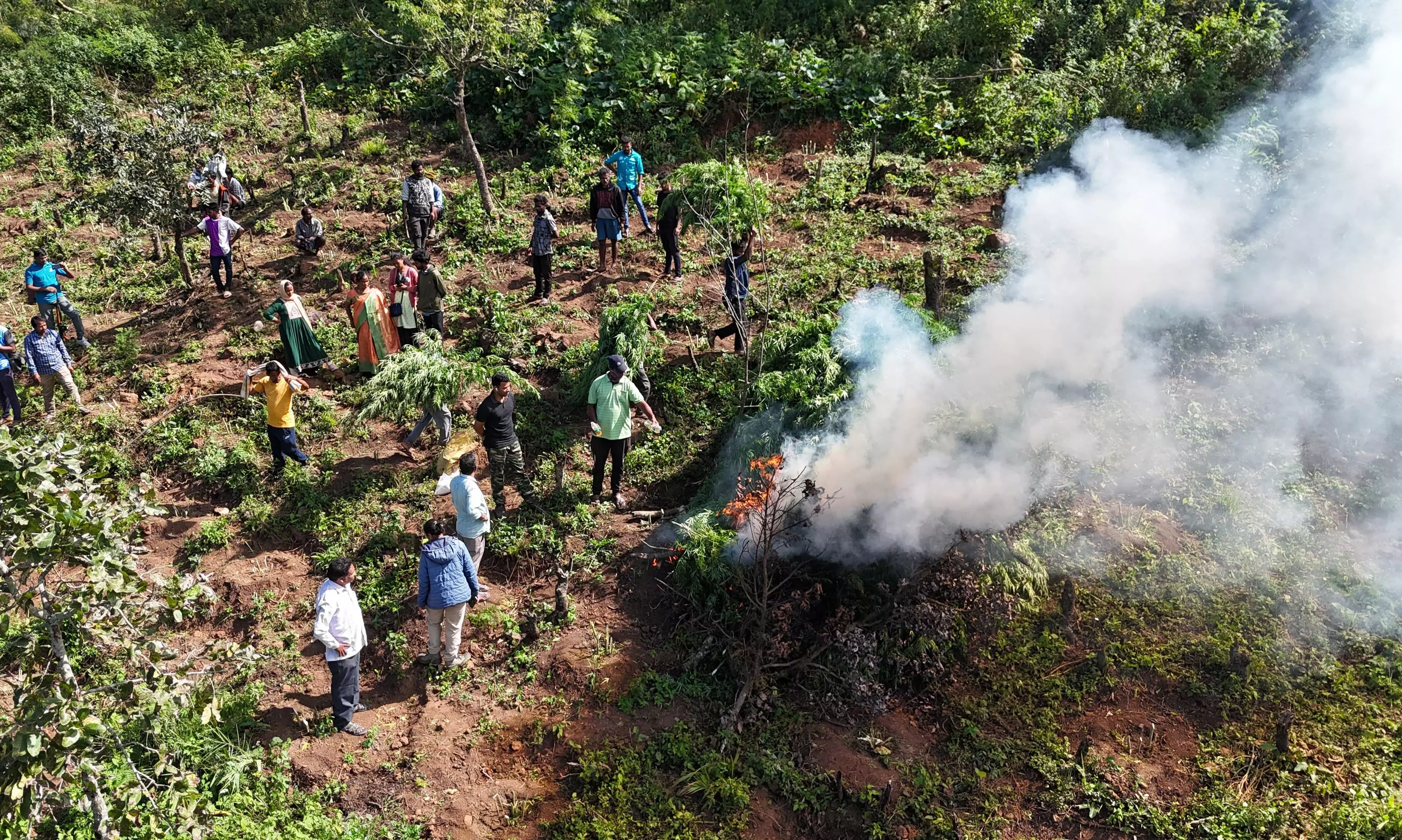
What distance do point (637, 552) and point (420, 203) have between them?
5.83m

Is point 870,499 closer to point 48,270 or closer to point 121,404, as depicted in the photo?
point 121,404

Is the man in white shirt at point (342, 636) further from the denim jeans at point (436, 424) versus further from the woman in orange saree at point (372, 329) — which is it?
the woman in orange saree at point (372, 329)

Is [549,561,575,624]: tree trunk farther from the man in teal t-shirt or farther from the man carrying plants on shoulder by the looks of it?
the man in teal t-shirt

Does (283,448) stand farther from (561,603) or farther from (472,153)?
(472,153)

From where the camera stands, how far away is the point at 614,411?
8.22 metres

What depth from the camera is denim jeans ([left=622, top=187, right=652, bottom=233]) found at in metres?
12.0

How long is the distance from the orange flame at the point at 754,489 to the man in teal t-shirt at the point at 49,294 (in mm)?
7736

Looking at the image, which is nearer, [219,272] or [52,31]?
[219,272]

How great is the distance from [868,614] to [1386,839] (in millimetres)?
3449

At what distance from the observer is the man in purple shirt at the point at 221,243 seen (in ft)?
37.0

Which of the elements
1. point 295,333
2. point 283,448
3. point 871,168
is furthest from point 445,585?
point 871,168

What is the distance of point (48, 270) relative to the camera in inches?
416

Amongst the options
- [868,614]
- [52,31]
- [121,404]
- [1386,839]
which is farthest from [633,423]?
[52,31]

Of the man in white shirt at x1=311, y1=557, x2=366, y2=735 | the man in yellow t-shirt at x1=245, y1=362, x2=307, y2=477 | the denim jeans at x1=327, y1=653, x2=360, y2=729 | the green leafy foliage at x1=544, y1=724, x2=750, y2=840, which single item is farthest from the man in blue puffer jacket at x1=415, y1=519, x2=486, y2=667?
the man in yellow t-shirt at x1=245, y1=362, x2=307, y2=477
